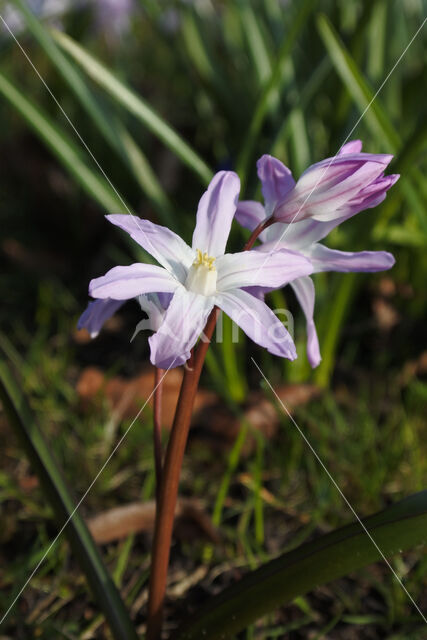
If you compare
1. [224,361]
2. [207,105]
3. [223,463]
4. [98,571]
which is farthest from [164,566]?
[207,105]

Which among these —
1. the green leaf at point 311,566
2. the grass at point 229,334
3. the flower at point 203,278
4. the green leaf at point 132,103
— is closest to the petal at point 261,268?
the flower at point 203,278

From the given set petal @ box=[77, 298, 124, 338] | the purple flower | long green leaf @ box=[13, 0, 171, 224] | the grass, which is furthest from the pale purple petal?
long green leaf @ box=[13, 0, 171, 224]

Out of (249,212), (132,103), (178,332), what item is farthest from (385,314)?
(178,332)

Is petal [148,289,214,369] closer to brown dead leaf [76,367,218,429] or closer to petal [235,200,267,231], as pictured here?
petal [235,200,267,231]

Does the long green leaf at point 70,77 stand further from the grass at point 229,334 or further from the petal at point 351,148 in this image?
the petal at point 351,148

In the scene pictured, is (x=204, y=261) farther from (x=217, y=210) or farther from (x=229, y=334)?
(x=229, y=334)

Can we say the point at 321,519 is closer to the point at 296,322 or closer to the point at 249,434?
the point at 249,434

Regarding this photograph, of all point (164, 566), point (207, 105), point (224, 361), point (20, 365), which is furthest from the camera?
point (207, 105)
